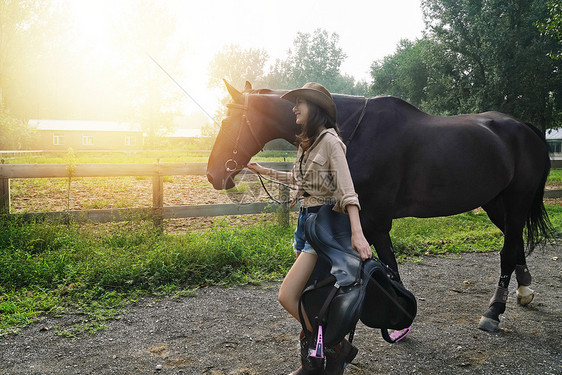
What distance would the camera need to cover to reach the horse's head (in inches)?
139

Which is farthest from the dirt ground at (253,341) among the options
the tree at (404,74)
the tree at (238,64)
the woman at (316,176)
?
the tree at (238,64)

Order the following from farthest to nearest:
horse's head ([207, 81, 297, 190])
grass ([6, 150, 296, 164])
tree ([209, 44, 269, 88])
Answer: tree ([209, 44, 269, 88]) → grass ([6, 150, 296, 164]) → horse's head ([207, 81, 297, 190])

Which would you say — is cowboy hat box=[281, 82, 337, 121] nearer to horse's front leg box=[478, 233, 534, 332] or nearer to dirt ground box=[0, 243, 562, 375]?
dirt ground box=[0, 243, 562, 375]

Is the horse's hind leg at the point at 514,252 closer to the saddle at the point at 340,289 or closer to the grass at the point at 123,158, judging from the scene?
the saddle at the point at 340,289

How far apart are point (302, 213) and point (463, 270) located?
4.11 metres

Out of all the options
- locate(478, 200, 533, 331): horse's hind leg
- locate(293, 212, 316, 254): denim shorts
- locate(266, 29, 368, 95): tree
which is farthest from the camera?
locate(266, 29, 368, 95): tree

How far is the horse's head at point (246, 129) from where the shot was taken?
354cm

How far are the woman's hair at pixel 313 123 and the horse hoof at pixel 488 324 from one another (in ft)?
8.37

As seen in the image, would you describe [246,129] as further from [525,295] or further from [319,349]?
[525,295]

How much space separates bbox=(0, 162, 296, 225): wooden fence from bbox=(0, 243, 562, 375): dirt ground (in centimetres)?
208

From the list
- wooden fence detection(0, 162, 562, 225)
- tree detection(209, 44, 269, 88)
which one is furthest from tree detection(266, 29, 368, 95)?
wooden fence detection(0, 162, 562, 225)

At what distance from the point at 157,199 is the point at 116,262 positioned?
5.67 feet

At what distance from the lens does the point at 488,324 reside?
384 centimetres

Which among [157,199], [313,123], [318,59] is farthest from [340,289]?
[318,59]
